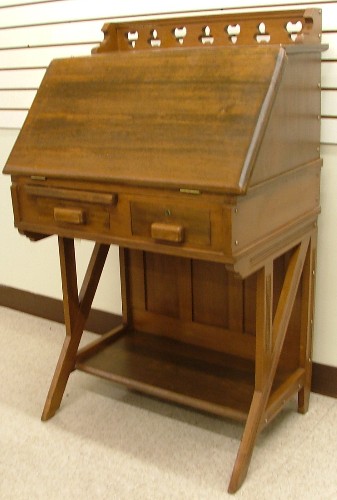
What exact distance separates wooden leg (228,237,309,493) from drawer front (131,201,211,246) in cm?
28

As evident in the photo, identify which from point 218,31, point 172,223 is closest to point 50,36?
point 218,31

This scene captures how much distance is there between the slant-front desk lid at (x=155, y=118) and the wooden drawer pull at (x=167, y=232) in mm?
117

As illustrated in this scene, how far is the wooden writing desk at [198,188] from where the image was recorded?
1.71 metres

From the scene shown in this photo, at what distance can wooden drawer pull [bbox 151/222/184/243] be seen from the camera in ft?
5.68

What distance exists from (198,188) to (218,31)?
0.76m

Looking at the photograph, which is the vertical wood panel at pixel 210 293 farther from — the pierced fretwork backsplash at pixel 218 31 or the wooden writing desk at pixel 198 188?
the pierced fretwork backsplash at pixel 218 31

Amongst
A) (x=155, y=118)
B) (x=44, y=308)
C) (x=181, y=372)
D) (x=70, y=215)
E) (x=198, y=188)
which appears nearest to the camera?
(x=198, y=188)

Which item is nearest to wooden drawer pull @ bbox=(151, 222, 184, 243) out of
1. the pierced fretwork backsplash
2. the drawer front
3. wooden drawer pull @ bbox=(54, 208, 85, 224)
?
the drawer front

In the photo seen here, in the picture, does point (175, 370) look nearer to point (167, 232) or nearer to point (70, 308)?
point (70, 308)

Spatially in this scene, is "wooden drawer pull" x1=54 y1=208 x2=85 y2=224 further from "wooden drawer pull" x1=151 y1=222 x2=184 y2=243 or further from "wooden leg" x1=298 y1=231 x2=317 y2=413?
"wooden leg" x1=298 y1=231 x2=317 y2=413

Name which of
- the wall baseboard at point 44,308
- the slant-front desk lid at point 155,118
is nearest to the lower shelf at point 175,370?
the wall baseboard at point 44,308

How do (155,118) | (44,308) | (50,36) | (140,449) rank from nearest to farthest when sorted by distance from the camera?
1. (155,118)
2. (140,449)
3. (50,36)
4. (44,308)

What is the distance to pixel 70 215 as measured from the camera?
194 centimetres

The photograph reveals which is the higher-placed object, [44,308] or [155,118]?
[155,118]
